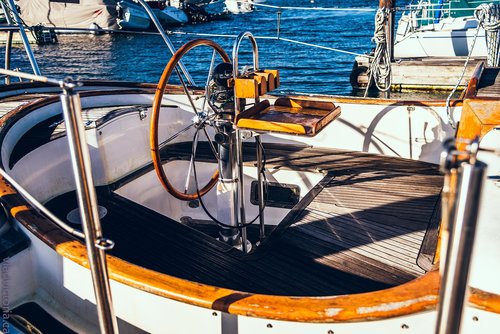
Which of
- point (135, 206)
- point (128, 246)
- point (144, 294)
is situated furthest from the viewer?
point (135, 206)

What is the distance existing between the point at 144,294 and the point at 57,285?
2.04ft

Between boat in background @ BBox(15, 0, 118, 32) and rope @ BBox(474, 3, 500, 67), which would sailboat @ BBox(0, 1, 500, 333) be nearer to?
rope @ BBox(474, 3, 500, 67)

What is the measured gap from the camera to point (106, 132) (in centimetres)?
375

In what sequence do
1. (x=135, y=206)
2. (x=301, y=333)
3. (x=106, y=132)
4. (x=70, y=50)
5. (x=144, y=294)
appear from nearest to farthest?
1. (x=301, y=333)
2. (x=144, y=294)
3. (x=135, y=206)
4. (x=106, y=132)
5. (x=70, y=50)

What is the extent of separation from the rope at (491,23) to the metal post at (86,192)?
595cm

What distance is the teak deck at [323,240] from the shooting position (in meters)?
2.70

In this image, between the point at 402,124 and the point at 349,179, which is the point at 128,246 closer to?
the point at 349,179

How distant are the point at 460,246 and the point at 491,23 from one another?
6.44m

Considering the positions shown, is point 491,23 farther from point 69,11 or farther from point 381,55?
point 69,11

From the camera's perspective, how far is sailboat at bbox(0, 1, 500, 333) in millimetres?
1740

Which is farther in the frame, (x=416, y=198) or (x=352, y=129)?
(x=352, y=129)

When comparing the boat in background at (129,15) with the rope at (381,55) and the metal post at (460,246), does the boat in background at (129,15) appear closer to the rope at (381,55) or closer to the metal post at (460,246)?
the rope at (381,55)

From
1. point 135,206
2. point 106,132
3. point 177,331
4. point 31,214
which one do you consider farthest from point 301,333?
point 106,132

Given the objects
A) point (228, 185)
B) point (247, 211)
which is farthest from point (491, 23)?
point (228, 185)
